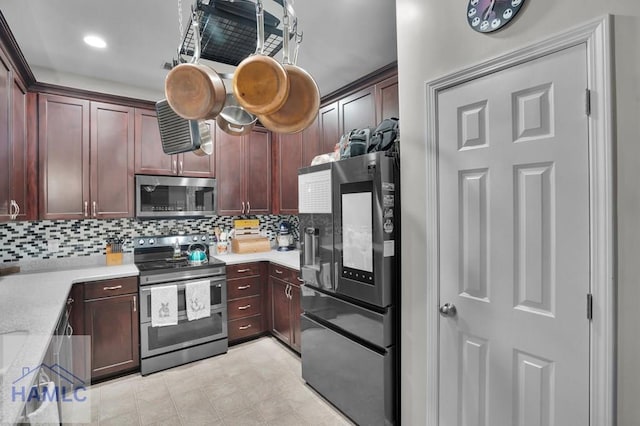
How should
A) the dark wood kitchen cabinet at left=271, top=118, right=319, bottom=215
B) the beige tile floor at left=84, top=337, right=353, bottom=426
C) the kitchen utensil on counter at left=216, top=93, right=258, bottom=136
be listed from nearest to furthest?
the kitchen utensil on counter at left=216, top=93, right=258, bottom=136
the beige tile floor at left=84, top=337, right=353, bottom=426
the dark wood kitchen cabinet at left=271, top=118, right=319, bottom=215

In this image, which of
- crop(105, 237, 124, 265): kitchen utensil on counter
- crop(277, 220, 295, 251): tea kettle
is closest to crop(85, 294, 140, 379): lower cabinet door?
crop(105, 237, 124, 265): kitchen utensil on counter

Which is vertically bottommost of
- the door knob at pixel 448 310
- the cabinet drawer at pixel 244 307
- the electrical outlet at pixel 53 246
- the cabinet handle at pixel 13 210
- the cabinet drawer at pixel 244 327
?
the cabinet drawer at pixel 244 327

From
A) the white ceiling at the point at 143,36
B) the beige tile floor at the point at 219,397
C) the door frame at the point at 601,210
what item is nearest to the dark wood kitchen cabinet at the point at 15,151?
the white ceiling at the point at 143,36

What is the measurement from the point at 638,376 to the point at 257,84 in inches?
62.4

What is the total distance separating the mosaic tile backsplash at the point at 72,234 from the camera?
271 centimetres

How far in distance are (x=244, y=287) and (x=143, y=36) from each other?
2.24 m

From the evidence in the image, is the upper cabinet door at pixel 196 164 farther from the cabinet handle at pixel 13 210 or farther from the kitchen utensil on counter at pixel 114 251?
the cabinet handle at pixel 13 210

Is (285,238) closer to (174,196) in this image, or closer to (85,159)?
(174,196)

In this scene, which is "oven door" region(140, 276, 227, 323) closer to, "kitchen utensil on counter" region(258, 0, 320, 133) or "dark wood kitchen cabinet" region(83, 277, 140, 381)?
"dark wood kitchen cabinet" region(83, 277, 140, 381)

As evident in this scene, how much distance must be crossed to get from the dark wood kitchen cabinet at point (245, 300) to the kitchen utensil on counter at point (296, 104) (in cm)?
217

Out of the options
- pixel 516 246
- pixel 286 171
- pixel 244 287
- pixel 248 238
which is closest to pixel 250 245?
pixel 248 238

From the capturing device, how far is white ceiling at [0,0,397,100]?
189 centimetres

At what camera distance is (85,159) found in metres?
2.78

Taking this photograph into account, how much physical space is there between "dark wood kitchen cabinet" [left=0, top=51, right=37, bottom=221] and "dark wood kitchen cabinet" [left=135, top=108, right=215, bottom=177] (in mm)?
743
